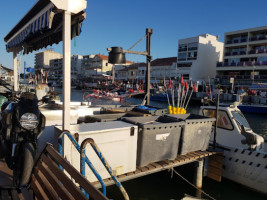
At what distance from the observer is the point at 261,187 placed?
605 centimetres

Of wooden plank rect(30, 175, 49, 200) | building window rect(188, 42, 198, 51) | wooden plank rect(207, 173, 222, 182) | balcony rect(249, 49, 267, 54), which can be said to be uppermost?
building window rect(188, 42, 198, 51)

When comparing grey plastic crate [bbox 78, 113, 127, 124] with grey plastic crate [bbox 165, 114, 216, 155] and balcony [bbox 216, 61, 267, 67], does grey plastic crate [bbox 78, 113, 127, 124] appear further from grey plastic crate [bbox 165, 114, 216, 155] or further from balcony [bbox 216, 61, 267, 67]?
balcony [bbox 216, 61, 267, 67]

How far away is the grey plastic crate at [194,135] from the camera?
17.0ft

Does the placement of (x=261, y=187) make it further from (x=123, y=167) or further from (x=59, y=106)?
(x=59, y=106)

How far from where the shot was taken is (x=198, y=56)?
56.8 metres

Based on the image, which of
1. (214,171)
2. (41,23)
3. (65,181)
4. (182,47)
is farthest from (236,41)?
(65,181)

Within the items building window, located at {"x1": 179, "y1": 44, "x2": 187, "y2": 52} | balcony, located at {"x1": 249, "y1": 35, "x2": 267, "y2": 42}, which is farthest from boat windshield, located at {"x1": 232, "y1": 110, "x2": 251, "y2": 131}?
building window, located at {"x1": 179, "y1": 44, "x2": 187, "y2": 52}

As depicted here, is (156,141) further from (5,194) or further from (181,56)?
(181,56)

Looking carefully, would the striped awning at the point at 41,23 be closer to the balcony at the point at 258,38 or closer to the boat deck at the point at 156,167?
the boat deck at the point at 156,167

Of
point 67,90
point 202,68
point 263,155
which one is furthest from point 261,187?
point 202,68

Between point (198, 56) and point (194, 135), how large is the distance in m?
55.6

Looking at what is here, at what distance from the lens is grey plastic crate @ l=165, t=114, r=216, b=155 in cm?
518

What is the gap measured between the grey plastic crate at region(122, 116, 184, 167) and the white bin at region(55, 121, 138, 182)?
0.51 ft

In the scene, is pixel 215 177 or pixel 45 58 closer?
pixel 215 177
